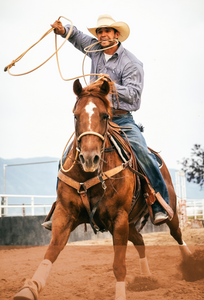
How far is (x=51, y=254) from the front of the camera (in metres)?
3.15

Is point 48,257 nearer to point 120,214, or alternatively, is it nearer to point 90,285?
point 120,214

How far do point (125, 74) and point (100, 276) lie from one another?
116 inches

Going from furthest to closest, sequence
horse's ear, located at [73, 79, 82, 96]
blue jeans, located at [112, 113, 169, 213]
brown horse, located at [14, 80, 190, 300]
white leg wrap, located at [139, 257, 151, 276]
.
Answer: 1. white leg wrap, located at [139, 257, 151, 276]
2. blue jeans, located at [112, 113, 169, 213]
3. horse's ear, located at [73, 79, 82, 96]
4. brown horse, located at [14, 80, 190, 300]

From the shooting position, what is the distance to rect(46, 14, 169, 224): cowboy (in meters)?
4.16

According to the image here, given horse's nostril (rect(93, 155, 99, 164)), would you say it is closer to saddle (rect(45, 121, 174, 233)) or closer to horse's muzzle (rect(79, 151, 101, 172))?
horse's muzzle (rect(79, 151, 101, 172))

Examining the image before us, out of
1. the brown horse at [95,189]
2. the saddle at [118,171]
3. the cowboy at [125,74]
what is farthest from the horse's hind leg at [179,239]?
the brown horse at [95,189]

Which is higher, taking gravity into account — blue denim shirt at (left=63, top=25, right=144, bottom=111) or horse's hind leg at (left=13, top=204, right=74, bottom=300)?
blue denim shirt at (left=63, top=25, right=144, bottom=111)

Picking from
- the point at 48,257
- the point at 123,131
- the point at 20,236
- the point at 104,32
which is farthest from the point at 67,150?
the point at 20,236

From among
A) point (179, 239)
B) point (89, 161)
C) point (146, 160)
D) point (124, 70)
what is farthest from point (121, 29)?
point (179, 239)

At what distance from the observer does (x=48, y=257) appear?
123 inches

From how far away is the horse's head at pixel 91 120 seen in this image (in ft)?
9.47

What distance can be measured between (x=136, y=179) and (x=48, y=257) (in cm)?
142

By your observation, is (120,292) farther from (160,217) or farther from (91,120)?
(91,120)

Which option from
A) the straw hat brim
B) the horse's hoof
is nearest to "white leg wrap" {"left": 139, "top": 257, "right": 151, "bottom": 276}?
the horse's hoof
